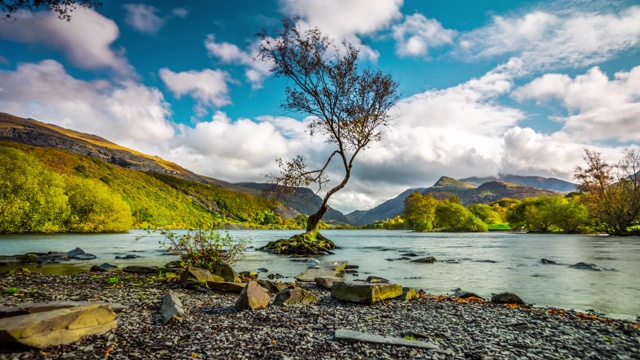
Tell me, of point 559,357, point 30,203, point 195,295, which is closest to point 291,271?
point 195,295

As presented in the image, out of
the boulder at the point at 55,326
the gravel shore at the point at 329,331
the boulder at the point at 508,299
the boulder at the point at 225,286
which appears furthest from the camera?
the boulder at the point at 225,286

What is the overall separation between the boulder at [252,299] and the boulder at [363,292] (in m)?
2.34

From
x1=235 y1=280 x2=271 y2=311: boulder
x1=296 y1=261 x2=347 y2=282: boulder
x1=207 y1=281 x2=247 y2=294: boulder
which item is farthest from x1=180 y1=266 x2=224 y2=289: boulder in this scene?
x1=296 y1=261 x2=347 y2=282: boulder

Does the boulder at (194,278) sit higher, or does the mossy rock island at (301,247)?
the boulder at (194,278)

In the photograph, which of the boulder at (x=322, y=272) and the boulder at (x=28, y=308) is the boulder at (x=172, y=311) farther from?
the boulder at (x=322, y=272)

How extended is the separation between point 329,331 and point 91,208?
81992 mm

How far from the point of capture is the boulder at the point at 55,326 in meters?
4.90

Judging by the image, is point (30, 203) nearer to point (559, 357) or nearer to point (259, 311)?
point (259, 311)

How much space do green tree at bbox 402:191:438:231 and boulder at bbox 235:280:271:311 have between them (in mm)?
141896

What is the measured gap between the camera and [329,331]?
22.5 feet

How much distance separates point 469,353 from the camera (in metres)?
5.68

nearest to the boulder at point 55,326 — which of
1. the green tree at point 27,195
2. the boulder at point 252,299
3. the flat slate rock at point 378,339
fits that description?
the boulder at point 252,299

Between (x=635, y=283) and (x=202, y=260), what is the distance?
63.2 ft

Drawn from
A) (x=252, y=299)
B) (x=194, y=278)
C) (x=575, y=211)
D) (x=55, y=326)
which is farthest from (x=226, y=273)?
(x=575, y=211)
